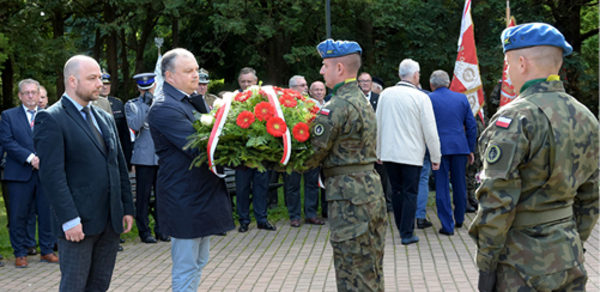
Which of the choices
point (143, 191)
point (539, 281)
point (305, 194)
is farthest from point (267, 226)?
point (539, 281)

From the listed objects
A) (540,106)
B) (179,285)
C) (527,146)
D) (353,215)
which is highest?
(540,106)

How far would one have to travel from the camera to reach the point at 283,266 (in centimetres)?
703

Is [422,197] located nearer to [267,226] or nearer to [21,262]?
[267,226]

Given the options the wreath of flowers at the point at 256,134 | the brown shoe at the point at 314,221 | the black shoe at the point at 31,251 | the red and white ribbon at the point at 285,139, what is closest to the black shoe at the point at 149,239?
the black shoe at the point at 31,251

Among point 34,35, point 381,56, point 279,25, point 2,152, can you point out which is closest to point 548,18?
point 381,56

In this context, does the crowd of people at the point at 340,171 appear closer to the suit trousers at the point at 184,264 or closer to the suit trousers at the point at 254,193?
the suit trousers at the point at 184,264

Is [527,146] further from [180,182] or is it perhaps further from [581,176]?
[180,182]

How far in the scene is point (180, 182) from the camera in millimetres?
4379

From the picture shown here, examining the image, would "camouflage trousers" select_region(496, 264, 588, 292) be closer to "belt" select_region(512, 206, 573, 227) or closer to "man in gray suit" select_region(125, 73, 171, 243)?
"belt" select_region(512, 206, 573, 227)

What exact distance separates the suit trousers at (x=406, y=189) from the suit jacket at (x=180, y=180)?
3979 mm

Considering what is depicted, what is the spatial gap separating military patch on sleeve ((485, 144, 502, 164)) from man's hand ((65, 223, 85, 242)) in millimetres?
2621

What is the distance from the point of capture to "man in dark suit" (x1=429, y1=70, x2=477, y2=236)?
8.52 meters

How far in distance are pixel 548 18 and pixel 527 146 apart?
61.3 feet

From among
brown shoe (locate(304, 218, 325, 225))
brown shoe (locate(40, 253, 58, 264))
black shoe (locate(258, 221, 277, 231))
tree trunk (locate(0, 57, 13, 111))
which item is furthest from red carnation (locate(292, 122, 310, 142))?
tree trunk (locate(0, 57, 13, 111))
